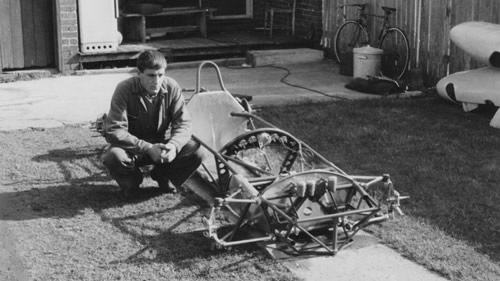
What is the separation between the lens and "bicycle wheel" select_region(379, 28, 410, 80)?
12.5 metres

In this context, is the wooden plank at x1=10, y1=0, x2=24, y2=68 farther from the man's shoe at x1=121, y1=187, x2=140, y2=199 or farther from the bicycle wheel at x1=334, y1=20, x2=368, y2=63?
the man's shoe at x1=121, y1=187, x2=140, y2=199

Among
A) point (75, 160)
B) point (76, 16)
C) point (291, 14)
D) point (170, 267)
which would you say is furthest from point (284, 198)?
point (291, 14)

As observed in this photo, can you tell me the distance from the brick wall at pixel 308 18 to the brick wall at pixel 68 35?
4118mm

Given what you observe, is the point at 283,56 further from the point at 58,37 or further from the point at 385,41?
the point at 58,37

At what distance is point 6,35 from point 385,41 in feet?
17.7

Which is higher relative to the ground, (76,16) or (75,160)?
(76,16)

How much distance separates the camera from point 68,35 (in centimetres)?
1283

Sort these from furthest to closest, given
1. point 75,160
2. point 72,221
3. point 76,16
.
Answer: point 76,16 < point 75,160 < point 72,221

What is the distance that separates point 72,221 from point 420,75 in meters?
6.86

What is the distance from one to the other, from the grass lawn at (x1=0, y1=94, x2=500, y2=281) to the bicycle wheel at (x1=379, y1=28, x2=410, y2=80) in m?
2.24

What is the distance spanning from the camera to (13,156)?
8.49m

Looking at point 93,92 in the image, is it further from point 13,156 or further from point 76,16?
point 13,156

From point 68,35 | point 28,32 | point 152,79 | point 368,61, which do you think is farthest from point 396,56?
point 152,79

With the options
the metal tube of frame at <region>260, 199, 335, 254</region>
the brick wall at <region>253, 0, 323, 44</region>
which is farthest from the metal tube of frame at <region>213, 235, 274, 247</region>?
the brick wall at <region>253, 0, 323, 44</region>
